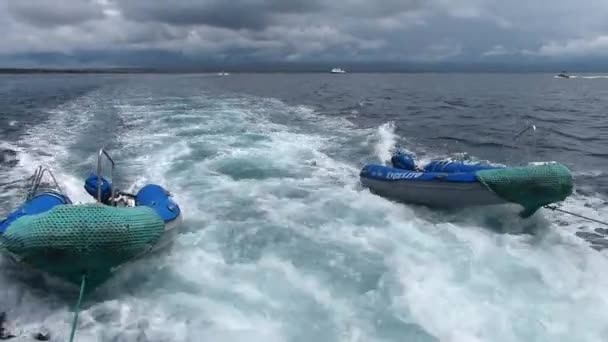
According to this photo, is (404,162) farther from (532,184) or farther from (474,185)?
(532,184)

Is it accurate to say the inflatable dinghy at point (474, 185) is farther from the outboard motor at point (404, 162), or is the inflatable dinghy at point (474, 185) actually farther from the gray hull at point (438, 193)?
the outboard motor at point (404, 162)

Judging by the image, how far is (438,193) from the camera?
32.1 ft

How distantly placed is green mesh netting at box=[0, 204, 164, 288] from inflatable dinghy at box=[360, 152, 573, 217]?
608cm

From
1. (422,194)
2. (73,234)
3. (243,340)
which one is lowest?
(243,340)

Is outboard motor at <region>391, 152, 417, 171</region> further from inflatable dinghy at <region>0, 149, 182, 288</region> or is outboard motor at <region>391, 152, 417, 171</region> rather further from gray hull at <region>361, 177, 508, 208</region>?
inflatable dinghy at <region>0, 149, 182, 288</region>

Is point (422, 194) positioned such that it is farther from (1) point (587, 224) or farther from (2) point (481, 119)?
(2) point (481, 119)

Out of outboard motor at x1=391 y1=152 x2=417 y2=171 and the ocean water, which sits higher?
outboard motor at x1=391 y1=152 x2=417 y2=171

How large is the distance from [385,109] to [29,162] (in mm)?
19530

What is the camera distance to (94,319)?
6.01 meters

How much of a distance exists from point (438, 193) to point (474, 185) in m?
0.79

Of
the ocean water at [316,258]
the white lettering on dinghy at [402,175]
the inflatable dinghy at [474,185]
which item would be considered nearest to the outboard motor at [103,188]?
the ocean water at [316,258]

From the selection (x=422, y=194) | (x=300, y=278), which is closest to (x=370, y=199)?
(x=422, y=194)

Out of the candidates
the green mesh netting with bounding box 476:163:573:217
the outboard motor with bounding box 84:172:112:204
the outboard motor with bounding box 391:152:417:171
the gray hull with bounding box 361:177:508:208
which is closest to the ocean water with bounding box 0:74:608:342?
the gray hull with bounding box 361:177:508:208

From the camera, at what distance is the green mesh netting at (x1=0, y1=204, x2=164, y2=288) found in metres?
5.70
